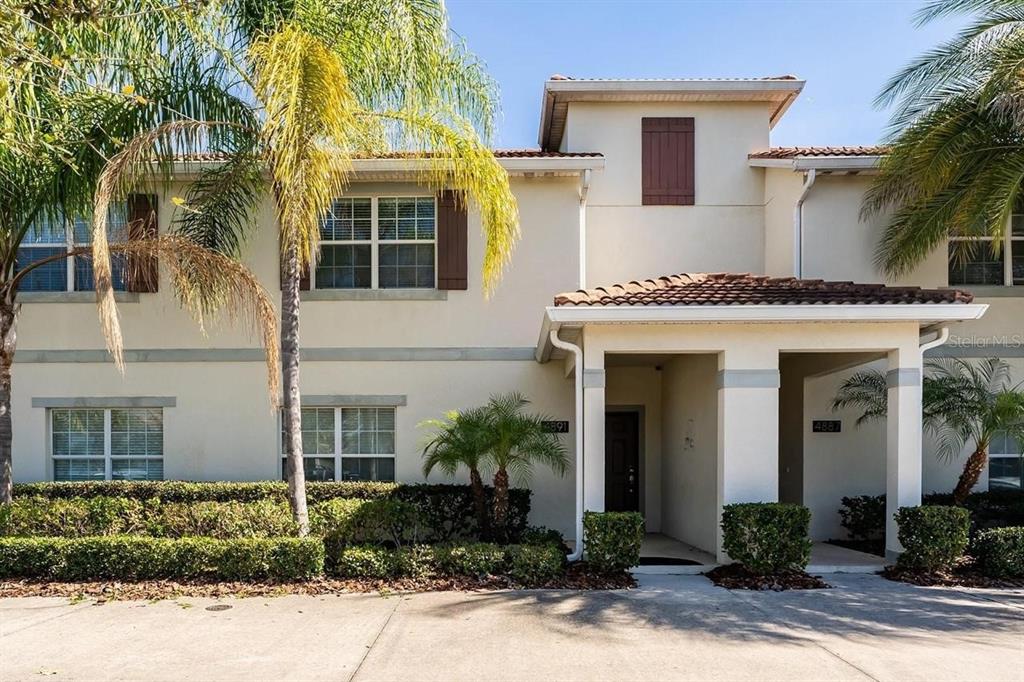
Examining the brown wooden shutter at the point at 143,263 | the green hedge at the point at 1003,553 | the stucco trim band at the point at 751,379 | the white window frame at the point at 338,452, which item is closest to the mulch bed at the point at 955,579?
the green hedge at the point at 1003,553

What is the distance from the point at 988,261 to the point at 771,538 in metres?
7.12

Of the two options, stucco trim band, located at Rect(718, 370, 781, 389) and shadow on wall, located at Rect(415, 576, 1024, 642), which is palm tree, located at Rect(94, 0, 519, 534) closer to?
stucco trim band, located at Rect(718, 370, 781, 389)

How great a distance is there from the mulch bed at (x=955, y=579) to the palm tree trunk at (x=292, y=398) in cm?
740

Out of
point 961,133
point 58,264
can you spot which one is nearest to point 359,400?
point 58,264

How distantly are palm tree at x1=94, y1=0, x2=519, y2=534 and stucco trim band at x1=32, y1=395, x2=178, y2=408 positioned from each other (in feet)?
10.8

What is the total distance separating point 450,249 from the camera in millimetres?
12117

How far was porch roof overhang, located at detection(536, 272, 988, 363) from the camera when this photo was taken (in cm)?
909

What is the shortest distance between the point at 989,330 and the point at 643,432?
594cm

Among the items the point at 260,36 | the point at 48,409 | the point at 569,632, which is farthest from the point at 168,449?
the point at 569,632

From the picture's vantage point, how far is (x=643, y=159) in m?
13.5

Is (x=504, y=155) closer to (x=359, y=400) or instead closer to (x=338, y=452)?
(x=359, y=400)

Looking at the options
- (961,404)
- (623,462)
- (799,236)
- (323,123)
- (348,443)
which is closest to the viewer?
(323,123)

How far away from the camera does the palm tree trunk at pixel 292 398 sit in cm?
934

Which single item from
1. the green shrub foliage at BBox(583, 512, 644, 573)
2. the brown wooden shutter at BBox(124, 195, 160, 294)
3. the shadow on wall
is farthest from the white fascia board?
the brown wooden shutter at BBox(124, 195, 160, 294)
